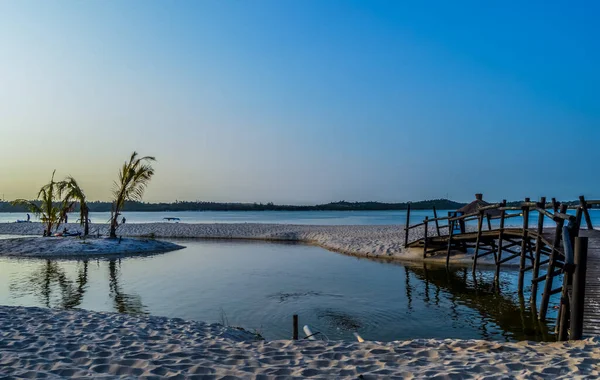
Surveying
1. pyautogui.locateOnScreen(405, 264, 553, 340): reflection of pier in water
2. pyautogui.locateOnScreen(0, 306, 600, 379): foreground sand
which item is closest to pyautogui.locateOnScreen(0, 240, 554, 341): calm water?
pyautogui.locateOnScreen(405, 264, 553, 340): reflection of pier in water

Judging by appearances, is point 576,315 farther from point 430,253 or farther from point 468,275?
point 430,253

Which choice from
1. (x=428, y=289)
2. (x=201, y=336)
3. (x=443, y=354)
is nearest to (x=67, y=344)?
(x=201, y=336)

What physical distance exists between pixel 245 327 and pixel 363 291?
5.04 m

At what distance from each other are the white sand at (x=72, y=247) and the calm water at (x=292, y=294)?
185cm

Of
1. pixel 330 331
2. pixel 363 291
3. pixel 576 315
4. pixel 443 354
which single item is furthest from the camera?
pixel 363 291

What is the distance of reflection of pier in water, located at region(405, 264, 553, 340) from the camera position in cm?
887

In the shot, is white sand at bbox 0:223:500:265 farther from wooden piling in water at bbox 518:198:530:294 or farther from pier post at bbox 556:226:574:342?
pier post at bbox 556:226:574:342

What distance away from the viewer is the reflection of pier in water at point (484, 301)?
8.87 metres

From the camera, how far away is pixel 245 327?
351 inches

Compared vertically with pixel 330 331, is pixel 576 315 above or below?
above

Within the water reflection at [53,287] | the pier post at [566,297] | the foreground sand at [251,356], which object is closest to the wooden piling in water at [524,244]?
the pier post at [566,297]

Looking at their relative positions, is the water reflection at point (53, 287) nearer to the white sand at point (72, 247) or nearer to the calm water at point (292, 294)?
the calm water at point (292, 294)

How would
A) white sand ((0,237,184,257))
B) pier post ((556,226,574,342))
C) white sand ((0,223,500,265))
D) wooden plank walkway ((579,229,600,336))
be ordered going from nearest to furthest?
1. wooden plank walkway ((579,229,600,336))
2. pier post ((556,226,574,342))
3. white sand ((0,237,184,257))
4. white sand ((0,223,500,265))

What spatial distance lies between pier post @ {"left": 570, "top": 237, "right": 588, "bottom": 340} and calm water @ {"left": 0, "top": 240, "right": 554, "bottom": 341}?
1857 millimetres
